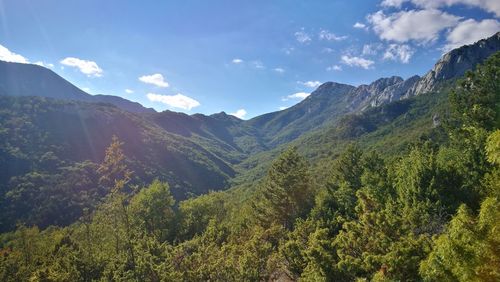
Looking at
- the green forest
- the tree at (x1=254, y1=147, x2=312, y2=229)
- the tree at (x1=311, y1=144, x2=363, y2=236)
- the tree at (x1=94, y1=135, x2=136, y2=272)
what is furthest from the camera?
the tree at (x1=254, y1=147, x2=312, y2=229)

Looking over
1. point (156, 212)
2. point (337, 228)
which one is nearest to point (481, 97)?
point (337, 228)

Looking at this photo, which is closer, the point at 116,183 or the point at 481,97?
the point at 116,183

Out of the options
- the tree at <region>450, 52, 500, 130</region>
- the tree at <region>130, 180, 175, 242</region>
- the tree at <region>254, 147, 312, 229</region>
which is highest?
the tree at <region>450, 52, 500, 130</region>

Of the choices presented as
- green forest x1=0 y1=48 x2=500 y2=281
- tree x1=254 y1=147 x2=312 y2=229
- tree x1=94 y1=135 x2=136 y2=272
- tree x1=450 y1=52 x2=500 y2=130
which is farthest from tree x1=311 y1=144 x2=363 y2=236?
tree x1=94 y1=135 x2=136 y2=272

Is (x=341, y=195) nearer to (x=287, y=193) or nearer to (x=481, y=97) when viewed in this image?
(x=287, y=193)

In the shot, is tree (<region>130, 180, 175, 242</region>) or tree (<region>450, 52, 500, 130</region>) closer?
tree (<region>450, 52, 500, 130</region>)

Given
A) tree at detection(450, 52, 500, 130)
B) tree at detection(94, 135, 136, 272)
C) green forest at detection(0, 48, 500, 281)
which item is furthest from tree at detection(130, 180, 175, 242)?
tree at detection(450, 52, 500, 130)

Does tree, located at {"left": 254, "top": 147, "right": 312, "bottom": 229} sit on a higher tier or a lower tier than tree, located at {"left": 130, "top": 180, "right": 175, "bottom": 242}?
higher

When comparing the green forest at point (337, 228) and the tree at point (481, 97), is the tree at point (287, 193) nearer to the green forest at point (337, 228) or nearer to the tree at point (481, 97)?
the green forest at point (337, 228)

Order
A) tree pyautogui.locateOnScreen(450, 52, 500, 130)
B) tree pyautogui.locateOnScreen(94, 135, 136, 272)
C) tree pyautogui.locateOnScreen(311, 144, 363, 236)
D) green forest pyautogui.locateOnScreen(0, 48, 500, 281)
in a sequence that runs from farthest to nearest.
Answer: tree pyautogui.locateOnScreen(450, 52, 500, 130) < tree pyautogui.locateOnScreen(311, 144, 363, 236) < tree pyautogui.locateOnScreen(94, 135, 136, 272) < green forest pyautogui.locateOnScreen(0, 48, 500, 281)

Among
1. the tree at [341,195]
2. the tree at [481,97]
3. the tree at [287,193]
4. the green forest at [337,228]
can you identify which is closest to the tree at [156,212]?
the green forest at [337,228]

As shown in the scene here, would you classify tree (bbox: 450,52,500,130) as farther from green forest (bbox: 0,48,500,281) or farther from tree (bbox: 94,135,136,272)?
tree (bbox: 94,135,136,272)

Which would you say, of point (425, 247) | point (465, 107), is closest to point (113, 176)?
point (425, 247)

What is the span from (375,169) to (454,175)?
18.0 m
